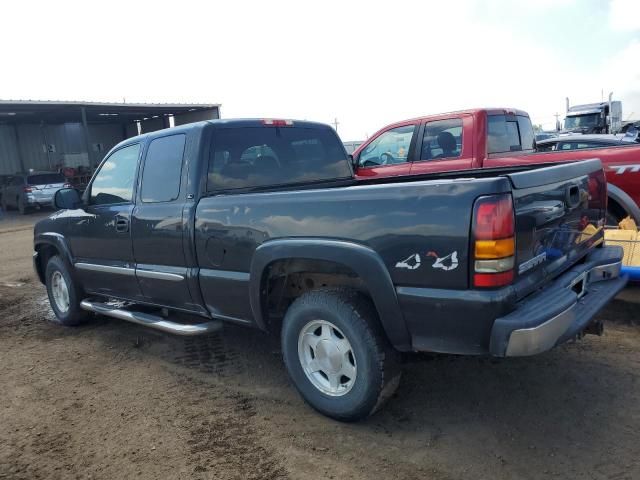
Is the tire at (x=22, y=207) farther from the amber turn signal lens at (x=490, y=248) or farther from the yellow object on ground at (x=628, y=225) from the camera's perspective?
the amber turn signal lens at (x=490, y=248)

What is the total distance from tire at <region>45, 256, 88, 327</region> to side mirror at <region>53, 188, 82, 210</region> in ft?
2.38

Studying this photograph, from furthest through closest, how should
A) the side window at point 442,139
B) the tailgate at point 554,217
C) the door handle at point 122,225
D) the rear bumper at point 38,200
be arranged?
the rear bumper at point 38,200 → the side window at point 442,139 → the door handle at point 122,225 → the tailgate at point 554,217

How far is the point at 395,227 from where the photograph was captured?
2.64m

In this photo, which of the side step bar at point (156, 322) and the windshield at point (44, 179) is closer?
the side step bar at point (156, 322)

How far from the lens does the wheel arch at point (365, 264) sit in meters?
2.72

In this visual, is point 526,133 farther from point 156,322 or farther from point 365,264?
point 156,322

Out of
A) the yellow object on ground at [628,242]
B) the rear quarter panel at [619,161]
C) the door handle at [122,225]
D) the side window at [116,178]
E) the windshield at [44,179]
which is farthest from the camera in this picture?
the windshield at [44,179]

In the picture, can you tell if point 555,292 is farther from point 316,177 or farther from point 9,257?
point 9,257

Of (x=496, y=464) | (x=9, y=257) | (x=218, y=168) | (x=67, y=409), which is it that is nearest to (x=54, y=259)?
(x=67, y=409)

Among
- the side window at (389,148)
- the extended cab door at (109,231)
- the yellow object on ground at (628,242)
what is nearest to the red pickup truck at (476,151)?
the side window at (389,148)

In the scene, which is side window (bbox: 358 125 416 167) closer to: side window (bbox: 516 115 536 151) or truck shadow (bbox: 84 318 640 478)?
side window (bbox: 516 115 536 151)

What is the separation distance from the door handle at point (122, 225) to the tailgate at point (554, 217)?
308 cm

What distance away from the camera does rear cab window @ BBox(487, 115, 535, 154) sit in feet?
20.8

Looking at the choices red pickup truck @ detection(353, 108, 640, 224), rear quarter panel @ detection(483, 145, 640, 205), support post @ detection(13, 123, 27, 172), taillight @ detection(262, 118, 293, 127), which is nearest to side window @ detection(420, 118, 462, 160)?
red pickup truck @ detection(353, 108, 640, 224)
